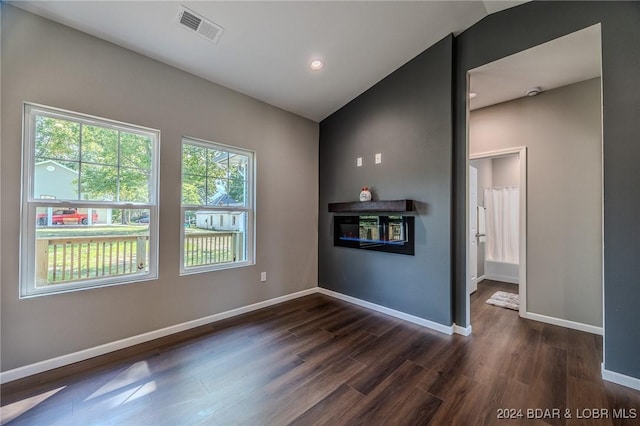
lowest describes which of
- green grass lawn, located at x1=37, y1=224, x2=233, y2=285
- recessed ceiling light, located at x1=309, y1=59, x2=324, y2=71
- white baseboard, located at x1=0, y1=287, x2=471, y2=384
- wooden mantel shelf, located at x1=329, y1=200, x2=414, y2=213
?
white baseboard, located at x1=0, y1=287, x2=471, y2=384

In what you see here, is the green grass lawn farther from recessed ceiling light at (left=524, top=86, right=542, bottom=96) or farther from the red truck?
recessed ceiling light at (left=524, top=86, right=542, bottom=96)

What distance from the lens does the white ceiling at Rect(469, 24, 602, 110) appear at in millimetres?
2293

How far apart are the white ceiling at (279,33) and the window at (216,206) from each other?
899 mm

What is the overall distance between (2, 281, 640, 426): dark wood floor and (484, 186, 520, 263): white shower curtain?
234 centimetres

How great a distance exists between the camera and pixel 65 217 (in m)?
2.23

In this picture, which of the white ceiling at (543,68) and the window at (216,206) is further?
the window at (216,206)

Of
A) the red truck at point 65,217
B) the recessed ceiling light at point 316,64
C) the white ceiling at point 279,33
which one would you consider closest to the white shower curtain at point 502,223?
the white ceiling at point 279,33

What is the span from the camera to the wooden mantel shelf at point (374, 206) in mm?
3107

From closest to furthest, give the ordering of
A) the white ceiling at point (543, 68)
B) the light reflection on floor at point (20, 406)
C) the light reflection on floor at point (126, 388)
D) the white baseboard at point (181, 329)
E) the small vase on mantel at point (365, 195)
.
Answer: the light reflection on floor at point (20, 406) < the light reflection on floor at point (126, 388) < the white baseboard at point (181, 329) < the white ceiling at point (543, 68) < the small vase on mantel at point (365, 195)

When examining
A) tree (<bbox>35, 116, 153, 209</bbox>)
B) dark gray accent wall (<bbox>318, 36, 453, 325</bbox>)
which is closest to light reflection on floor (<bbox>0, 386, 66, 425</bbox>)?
tree (<bbox>35, 116, 153, 209</bbox>)

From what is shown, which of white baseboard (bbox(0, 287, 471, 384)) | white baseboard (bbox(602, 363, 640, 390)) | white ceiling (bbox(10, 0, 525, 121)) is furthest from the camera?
white ceiling (bbox(10, 0, 525, 121))

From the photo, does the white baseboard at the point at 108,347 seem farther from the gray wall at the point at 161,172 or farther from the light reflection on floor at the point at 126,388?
the light reflection on floor at the point at 126,388

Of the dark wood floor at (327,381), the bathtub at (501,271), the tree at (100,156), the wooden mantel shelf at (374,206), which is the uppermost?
the tree at (100,156)

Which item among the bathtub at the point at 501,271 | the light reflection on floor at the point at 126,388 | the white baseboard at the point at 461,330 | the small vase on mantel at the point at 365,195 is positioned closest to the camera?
the light reflection on floor at the point at 126,388
